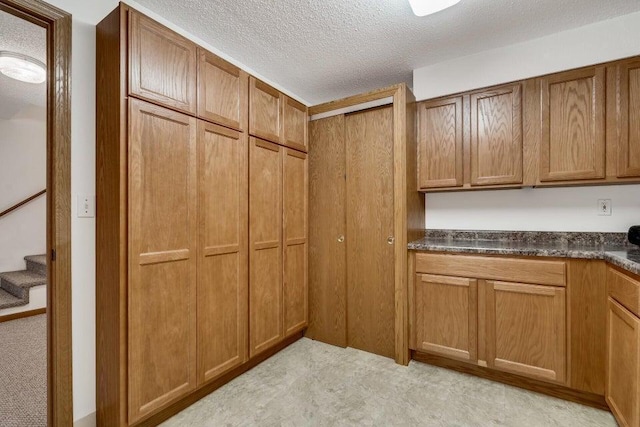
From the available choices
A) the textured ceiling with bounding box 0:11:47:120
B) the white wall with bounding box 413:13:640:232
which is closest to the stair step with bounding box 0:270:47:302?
the textured ceiling with bounding box 0:11:47:120

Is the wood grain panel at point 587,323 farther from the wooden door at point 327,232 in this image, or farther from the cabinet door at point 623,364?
the wooden door at point 327,232

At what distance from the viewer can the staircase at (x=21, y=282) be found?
326 centimetres

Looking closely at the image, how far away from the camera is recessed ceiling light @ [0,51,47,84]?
2.22 m

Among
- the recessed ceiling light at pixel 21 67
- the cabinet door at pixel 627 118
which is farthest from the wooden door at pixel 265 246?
the cabinet door at pixel 627 118

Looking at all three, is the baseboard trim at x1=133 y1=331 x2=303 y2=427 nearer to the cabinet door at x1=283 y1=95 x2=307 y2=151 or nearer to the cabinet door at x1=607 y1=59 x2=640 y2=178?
the cabinet door at x1=283 y1=95 x2=307 y2=151

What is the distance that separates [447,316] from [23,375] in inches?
122

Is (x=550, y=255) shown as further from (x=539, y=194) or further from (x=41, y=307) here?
(x=41, y=307)

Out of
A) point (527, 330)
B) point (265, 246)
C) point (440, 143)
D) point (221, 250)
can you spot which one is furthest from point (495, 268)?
point (221, 250)

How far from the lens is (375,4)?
178 centimetres

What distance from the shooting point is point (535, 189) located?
7.58 feet

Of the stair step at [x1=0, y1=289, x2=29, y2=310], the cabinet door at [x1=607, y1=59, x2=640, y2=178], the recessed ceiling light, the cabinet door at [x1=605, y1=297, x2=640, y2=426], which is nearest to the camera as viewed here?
the cabinet door at [x1=605, y1=297, x2=640, y2=426]

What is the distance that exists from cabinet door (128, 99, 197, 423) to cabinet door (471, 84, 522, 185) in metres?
2.08

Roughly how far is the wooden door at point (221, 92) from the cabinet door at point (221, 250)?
8 cm

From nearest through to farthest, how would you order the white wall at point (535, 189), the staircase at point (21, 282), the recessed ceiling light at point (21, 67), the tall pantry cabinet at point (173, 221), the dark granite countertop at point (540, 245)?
the tall pantry cabinet at point (173, 221) → the dark granite countertop at point (540, 245) → the white wall at point (535, 189) → the recessed ceiling light at point (21, 67) → the staircase at point (21, 282)
